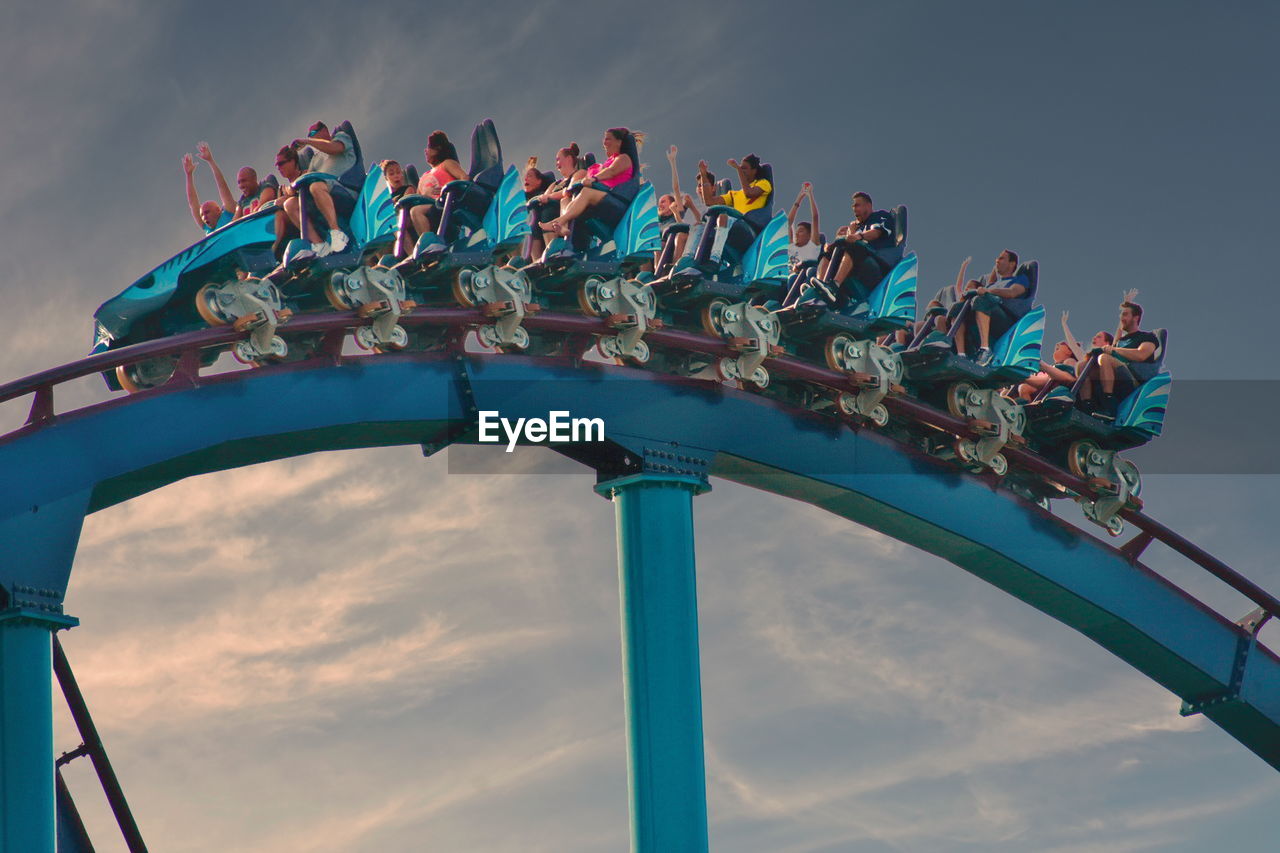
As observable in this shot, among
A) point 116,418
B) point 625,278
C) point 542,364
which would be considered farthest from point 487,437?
point 116,418

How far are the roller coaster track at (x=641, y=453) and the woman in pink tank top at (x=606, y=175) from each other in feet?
Result: 2.05

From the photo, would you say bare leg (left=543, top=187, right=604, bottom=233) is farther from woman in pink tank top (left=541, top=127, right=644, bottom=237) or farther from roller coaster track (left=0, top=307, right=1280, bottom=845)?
roller coaster track (left=0, top=307, right=1280, bottom=845)

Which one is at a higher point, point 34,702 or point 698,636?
point 698,636

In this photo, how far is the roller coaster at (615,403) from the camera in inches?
391

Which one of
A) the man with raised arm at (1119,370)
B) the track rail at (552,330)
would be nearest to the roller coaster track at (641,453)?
the track rail at (552,330)

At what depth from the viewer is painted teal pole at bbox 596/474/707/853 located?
10750 mm

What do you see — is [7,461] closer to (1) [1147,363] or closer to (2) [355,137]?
(2) [355,137]

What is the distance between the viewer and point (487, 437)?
11180 millimetres

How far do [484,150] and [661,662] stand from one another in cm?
298

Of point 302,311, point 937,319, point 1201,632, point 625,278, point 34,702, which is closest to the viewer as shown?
point 34,702

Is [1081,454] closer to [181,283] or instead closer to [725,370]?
[725,370]

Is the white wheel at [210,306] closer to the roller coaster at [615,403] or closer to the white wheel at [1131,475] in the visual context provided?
the roller coaster at [615,403]

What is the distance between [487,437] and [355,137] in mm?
1777

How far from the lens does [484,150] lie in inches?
451
